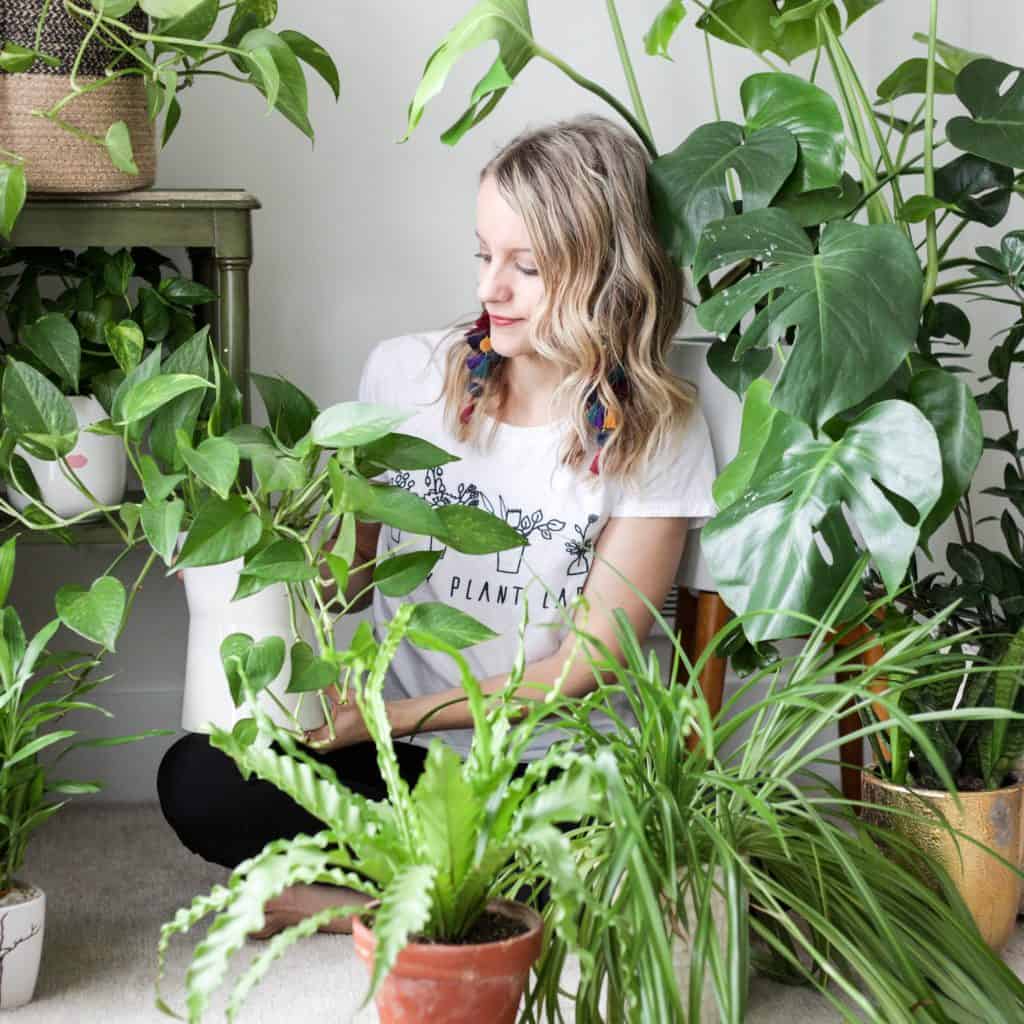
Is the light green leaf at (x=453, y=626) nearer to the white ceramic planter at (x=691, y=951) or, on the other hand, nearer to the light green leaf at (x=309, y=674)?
the light green leaf at (x=309, y=674)

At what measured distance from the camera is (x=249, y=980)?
0.87 m

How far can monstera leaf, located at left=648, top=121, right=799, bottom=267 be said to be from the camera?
1.50 m

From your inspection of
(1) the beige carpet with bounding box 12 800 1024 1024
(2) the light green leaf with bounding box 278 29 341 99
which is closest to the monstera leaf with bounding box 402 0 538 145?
(2) the light green leaf with bounding box 278 29 341 99

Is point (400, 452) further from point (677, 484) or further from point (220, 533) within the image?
point (677, 484)

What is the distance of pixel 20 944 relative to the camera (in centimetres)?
146

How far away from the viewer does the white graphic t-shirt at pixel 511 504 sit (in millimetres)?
1719

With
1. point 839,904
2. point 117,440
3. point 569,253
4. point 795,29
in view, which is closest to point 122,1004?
point 117,440

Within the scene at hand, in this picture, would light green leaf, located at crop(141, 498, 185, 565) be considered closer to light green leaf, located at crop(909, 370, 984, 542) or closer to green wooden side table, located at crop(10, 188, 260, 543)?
green wooden side table, located at crop(10, 188, 260, 543)

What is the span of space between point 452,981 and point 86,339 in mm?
1071

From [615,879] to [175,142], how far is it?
1.45 m

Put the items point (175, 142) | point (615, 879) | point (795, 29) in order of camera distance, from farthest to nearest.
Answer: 1. point (175, 142)
2. point (795, 29)
3. point (615, 879)

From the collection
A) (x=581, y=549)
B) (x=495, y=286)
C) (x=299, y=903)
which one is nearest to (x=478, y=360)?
(x=495, y=286)

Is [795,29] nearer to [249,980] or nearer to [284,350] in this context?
[284,350]

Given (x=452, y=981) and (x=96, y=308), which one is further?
(x=96, y=308)
